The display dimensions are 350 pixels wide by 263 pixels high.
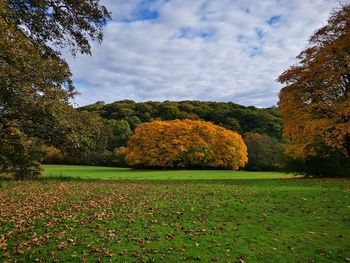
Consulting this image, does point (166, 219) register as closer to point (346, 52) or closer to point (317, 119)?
point (317, 119)

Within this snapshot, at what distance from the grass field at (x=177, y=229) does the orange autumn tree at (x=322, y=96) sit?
34.8 ft

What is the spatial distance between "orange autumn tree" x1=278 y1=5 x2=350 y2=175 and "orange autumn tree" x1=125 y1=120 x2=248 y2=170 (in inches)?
1163

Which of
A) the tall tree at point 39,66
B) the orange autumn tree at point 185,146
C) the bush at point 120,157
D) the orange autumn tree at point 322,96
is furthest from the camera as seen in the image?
the bush at point 120,157

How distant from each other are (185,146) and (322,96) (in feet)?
108

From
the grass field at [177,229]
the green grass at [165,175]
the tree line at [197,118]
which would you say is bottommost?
the grass field at [177,229]

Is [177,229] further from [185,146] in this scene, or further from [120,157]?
[120,157]

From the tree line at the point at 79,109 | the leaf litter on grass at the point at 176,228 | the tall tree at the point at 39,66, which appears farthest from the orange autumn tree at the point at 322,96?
the tall tree at the point at 39,66

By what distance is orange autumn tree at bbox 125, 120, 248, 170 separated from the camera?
57688 mm

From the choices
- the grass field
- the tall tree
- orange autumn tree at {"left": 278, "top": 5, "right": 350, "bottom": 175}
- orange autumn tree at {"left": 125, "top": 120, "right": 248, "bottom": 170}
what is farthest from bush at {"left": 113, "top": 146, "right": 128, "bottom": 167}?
the tall tree

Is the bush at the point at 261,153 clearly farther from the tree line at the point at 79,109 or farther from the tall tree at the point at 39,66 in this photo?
the tall tree at the point at 39,66

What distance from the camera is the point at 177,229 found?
34.1ft

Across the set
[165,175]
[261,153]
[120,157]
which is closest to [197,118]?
[261,153]

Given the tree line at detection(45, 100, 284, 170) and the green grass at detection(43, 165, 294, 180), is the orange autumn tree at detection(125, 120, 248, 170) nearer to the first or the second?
the tree line at detection(45, 100, 284, 170)

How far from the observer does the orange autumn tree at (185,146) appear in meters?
57.7
